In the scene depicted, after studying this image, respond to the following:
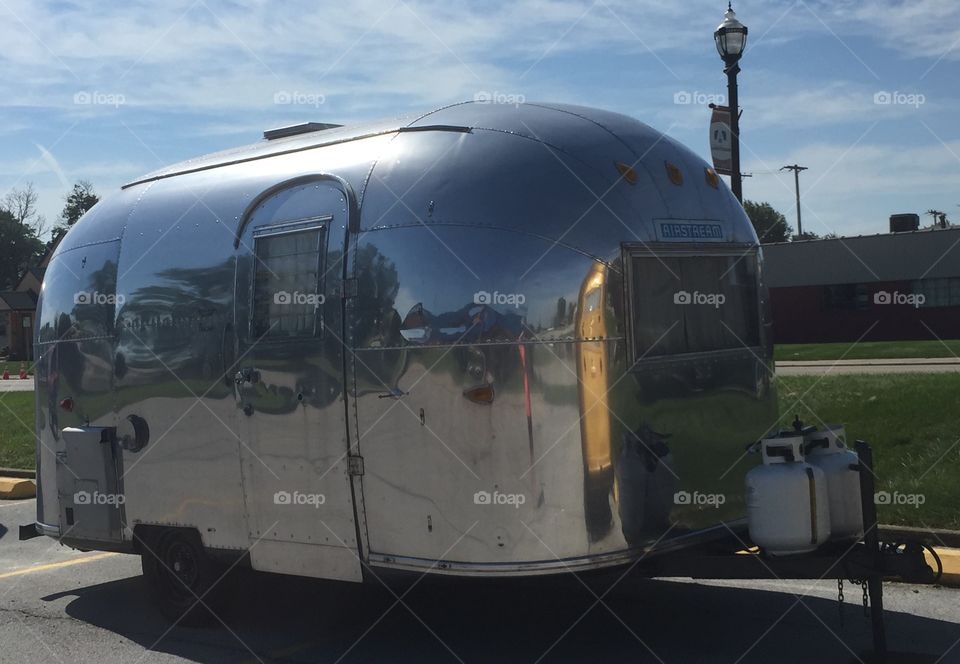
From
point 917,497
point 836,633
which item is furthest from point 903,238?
point 836,633

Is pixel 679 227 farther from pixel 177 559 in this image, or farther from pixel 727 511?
pixel 177 559

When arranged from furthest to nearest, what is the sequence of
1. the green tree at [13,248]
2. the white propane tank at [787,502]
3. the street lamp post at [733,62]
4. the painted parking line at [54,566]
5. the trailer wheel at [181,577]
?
the green tree at [13,248] < the street lamp post at [733,62] < the painted parking line at [54,566] < the trailer wheel at [181,577] < the white propane tank at [787,502]

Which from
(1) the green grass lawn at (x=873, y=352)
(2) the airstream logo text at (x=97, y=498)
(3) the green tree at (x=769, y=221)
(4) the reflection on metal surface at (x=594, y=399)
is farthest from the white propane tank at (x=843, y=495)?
(3) the green tree at (x=769, y=221)

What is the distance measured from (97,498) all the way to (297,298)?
2.53 m

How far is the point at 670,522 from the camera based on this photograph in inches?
248

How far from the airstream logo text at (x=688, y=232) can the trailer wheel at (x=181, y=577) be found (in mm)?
3611

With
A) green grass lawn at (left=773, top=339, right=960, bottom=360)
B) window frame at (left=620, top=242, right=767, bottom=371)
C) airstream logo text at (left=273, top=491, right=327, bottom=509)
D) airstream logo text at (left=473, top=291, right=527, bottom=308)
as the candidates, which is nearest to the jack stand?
window frame at (left=620, top=242, right=767, bottom=371)

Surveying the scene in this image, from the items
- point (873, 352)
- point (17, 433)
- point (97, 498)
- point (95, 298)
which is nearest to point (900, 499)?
point (97, 498)

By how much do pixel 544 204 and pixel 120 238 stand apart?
141 inches

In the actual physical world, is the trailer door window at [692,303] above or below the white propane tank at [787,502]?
above

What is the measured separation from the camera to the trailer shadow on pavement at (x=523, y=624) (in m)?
6.57

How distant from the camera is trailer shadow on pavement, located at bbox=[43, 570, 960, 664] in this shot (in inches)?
259

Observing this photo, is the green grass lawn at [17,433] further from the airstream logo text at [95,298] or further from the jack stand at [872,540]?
the jack stand at [872,540]

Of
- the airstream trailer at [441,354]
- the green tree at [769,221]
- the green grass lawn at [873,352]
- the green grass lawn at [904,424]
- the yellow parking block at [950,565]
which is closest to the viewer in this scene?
the airstream trailer at [441,354]
